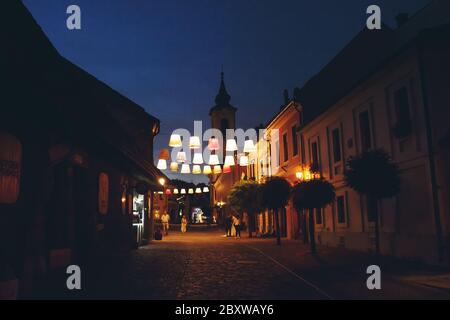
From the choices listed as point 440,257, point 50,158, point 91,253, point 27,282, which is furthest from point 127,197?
point 440,257

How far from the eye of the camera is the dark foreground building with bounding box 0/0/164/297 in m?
6.02

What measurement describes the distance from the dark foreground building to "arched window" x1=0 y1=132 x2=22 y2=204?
2 centimetres

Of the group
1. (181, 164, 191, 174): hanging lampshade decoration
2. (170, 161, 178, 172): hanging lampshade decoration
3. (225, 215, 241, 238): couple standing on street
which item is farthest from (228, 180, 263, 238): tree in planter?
(170, 161, 178, 172): hanging lampshade decoration

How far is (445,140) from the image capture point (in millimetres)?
11789

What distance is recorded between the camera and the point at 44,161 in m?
9.05

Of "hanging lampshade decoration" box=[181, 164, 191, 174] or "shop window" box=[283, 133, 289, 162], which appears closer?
"hanging lampshade decoration" box=[181, 164, 191, 174]

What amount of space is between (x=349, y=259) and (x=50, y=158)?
10101 mm

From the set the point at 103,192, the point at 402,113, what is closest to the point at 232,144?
the point at 103,192

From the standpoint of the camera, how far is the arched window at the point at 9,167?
23.8 feet

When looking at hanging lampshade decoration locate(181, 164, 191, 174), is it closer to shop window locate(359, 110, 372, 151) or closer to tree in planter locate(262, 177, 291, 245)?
tree in planter locate(262, 177, 291, 245)

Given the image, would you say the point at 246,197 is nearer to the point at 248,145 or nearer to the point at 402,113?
the point at 248,145

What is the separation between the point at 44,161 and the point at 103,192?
5660 mm

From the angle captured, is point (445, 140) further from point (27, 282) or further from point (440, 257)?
point (27, 282)

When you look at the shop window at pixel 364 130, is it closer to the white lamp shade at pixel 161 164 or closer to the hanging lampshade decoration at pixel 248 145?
the hanging lampshade decoration at pixel 248 145
